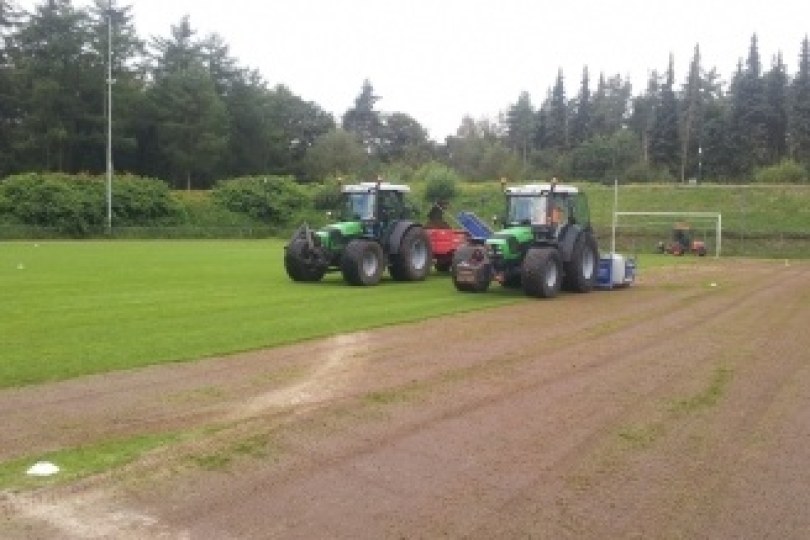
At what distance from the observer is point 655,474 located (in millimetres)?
6328

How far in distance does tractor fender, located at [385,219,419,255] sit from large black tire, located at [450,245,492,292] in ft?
6.88

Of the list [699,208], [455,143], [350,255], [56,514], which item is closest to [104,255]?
[350,255]

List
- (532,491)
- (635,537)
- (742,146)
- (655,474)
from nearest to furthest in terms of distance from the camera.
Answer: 1. (635,537)
2. (532,491)
3. (655,474)
4. (742,146)

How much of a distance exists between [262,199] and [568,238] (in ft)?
127

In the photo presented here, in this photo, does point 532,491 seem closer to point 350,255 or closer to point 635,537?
point 635,537

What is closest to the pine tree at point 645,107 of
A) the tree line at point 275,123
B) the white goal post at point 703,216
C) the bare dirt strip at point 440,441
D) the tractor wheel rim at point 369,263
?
the tree line at point 275,123

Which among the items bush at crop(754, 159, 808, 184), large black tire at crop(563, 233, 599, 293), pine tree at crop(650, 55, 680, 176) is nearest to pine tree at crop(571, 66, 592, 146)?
pine tree at crop(650, 55, 680, 176)

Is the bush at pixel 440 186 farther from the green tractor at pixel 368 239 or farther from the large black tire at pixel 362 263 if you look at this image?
the large black tire at pixel 362 263

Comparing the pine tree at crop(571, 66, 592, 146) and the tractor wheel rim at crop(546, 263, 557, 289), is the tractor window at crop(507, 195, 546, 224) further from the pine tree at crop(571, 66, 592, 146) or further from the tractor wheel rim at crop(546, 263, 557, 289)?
the pine tree at crop(571, 66, 592, 146)

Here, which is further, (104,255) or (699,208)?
(699,208)

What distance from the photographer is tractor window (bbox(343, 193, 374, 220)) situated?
20.8 m

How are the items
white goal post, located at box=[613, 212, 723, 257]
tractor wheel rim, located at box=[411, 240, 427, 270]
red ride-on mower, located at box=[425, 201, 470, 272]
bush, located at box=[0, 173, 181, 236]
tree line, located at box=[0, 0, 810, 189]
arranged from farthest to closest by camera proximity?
tree line, located at box=[0, 0, 810, 189]
bush, located at box=[0, 173, 181, 236]
white goal post, located at box=[613, 212, 723, 257]
red ride-on mower, located at box=[425, 201, 470, 272]
tractor wheel rim, located at box=[411, 240, 427, 270]

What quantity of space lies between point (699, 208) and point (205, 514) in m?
47.2

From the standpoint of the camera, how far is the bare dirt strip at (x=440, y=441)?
5309mm
